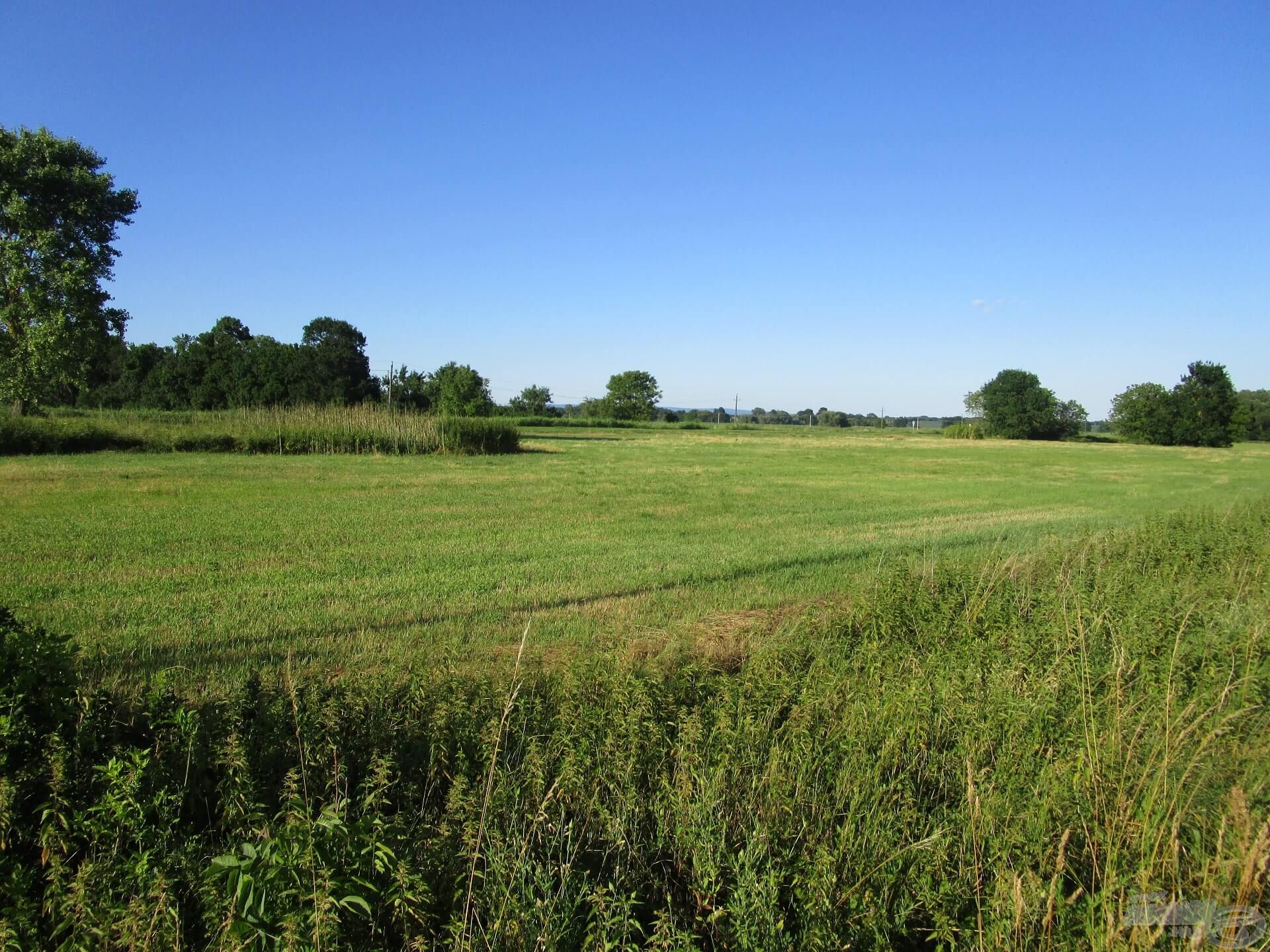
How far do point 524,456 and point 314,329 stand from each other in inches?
2017

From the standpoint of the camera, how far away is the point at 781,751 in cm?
391

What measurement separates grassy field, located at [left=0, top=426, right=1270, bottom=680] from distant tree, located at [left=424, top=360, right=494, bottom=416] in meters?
50.3

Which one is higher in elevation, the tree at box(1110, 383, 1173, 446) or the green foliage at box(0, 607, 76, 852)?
the tree at box(1110, 383, 1173, 446)

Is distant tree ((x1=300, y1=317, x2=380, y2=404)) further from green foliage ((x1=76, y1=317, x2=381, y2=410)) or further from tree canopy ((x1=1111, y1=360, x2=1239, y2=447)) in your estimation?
tree canopy ((x1=1111, y1=360, x2=1239, y2=447))

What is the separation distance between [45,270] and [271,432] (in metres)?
13.6

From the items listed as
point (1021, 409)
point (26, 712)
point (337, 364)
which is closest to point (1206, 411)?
point (1021, 409)

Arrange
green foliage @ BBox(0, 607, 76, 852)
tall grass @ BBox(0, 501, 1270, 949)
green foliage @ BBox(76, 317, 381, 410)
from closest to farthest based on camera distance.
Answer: tall grass @ BBox(0, 501, 1270, 949) < green foliage @ BBox(0, 607, 76, 852) < green foliage @ BBox(76, 317, 381, 410)

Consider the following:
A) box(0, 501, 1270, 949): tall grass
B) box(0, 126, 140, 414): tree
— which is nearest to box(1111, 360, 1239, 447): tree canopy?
box(0, 501, 1270, 949): tall grass

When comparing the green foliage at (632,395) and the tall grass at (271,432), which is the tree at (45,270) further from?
the green foliage at (632,395)

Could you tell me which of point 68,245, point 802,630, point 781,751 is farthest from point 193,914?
point 68,245

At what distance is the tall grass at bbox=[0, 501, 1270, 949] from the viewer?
2566 millimetres

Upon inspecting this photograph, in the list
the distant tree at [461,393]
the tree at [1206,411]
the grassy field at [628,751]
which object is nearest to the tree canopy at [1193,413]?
the tree at [1206,411]

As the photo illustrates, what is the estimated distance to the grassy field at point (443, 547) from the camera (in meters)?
6.47

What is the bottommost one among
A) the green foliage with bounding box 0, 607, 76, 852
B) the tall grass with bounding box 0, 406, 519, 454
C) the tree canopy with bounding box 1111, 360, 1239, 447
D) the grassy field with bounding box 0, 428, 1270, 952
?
the grassy field with bounding box 0, 428, 1270, 952
